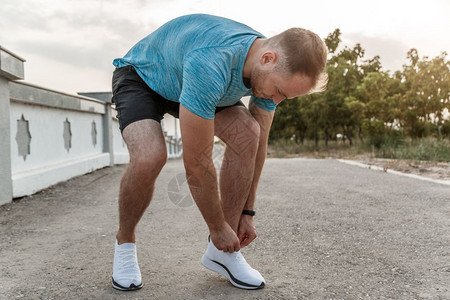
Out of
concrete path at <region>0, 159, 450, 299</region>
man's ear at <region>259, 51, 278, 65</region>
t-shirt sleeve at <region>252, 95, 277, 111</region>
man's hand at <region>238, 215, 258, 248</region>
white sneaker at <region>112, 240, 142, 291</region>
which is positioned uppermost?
man's ear at <region>259, 51, 278, 65</region>

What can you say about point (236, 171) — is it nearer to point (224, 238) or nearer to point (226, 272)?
point (224, 238)

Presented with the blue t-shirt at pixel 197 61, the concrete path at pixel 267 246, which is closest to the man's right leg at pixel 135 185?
the concrete path at pixel 267 246

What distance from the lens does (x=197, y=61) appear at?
1.84 metres

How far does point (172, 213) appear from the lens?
4.19 meters

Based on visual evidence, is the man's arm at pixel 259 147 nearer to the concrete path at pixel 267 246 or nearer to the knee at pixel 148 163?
the concrete path at pixel 267 246

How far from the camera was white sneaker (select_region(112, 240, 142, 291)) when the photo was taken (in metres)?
2.21

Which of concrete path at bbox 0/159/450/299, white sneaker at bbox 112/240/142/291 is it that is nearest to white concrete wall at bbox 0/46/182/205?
concrete path at bbox 0/159/450/299

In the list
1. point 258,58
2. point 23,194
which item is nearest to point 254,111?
point 258,58

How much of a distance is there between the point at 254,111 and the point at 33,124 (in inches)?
156

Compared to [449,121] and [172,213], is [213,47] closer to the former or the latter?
[172,213]

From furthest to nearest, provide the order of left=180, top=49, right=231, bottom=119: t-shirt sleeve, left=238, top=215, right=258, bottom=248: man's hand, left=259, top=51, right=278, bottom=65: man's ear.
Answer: left=238, top=215, right=258, bottom=248: man's hand
left=259, top=51, right=278, bottom=65: man's ear
left=180, top=49, right=231, bottom=119: t-shirt sleeve

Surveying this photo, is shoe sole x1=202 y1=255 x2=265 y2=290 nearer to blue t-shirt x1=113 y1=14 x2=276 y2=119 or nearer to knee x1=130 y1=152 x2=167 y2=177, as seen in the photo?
knee x1=130 y1=152 x2=167 y2=177

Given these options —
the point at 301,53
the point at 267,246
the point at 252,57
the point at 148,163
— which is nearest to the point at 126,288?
the point at 148,163

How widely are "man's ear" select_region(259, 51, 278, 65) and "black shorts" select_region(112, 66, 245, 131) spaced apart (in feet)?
1.72
